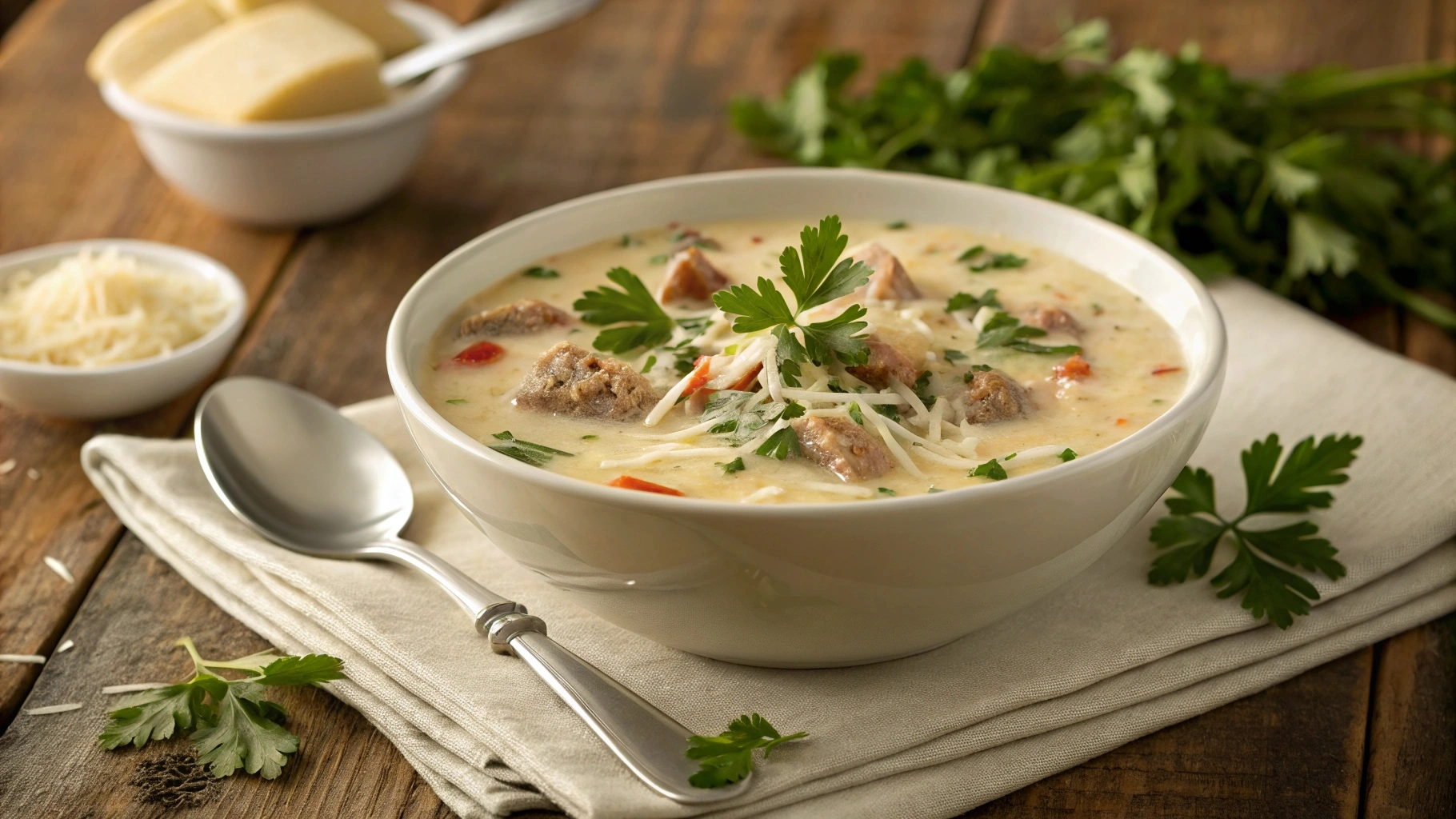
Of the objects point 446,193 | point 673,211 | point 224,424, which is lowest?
point 446,193

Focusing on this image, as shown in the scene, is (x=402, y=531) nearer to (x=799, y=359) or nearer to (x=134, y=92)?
(x=799, y=359)

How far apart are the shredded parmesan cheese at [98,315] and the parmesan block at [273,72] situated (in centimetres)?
64

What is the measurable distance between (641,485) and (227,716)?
74 cm

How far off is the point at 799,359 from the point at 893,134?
2.06 meters

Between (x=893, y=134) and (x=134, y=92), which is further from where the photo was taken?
(x=893, y=134)

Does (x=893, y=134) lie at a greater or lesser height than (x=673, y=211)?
lesser

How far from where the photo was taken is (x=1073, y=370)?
2387mm

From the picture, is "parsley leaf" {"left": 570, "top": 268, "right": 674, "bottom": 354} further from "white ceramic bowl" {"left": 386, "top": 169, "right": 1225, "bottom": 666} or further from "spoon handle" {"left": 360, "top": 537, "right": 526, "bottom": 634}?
"spoon handle" {"left": 360, "top": 537, "right": 526, "bottom": 634}

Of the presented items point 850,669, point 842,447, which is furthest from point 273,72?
point 850,669

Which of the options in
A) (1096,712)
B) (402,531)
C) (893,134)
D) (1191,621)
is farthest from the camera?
(893,134)

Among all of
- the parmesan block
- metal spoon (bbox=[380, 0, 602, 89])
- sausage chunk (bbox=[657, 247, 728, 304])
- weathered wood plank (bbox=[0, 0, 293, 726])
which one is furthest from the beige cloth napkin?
metal spoon (bbox=[380, 0, 602, 89])

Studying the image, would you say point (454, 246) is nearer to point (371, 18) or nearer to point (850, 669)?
point (371, 18)

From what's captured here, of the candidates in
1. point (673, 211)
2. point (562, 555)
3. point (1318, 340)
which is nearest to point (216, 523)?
point (562, 555)

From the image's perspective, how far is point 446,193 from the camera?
13.8 feet
